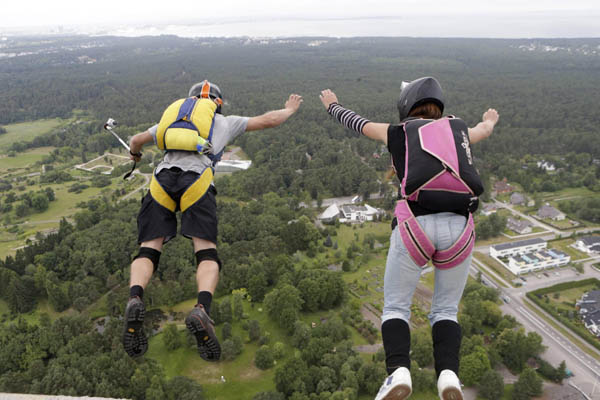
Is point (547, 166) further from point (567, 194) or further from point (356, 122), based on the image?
point (356, 122)

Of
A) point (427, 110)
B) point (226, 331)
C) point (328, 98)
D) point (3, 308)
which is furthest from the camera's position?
point (3, 308)

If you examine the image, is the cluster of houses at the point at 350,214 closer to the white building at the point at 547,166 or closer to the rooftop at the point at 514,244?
the rooftop at the point at 514,244

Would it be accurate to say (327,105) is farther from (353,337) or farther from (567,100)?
(567,100)

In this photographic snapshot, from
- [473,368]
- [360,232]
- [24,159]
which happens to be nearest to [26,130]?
[24,159]

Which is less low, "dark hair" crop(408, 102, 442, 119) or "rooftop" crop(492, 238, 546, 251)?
"dark hair" crop(408, 102, 442, 119)

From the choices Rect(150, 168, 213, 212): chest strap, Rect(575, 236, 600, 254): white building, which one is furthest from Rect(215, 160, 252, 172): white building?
Rect(150, 168, 213, 212): chest strap

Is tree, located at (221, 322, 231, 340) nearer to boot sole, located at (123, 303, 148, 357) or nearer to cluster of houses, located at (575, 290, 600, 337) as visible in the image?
boot sole, located at (123, 303, 148, 357)
